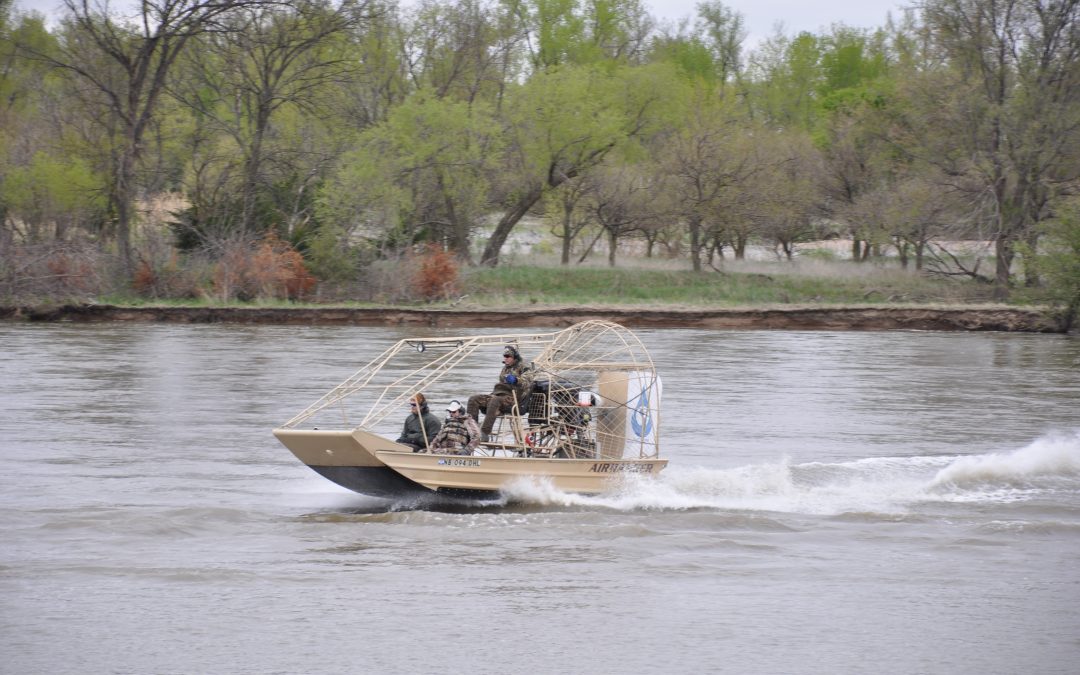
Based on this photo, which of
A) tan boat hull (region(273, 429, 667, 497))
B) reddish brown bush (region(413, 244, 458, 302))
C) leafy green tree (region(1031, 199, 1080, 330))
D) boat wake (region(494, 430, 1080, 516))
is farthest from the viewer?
reddish brown bush (region(413, 244, 458, 302))

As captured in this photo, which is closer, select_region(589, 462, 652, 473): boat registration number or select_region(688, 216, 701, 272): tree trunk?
select_region(589, 462, 652, 473): boat registration number

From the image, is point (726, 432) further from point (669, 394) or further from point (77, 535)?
point (77, 535)

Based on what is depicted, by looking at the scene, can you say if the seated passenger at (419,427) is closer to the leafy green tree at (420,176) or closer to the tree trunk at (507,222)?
the leafy green tree at (420,176)

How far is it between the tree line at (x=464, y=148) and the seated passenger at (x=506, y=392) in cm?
3316

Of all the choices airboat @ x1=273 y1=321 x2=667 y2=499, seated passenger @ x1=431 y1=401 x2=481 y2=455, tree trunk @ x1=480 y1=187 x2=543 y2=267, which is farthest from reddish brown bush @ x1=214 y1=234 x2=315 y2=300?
seated passenger @ x1=431 y1=401 x2=481 y2=455

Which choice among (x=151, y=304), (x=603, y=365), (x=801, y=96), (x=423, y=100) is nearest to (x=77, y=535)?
(x=603, y=365)

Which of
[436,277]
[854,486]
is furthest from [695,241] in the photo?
[854,486]

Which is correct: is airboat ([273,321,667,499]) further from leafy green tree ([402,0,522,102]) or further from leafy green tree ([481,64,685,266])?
leafy green tree ([402,0,522,102])

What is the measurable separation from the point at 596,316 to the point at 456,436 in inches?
1183

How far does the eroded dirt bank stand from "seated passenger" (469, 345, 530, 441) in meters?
27.5

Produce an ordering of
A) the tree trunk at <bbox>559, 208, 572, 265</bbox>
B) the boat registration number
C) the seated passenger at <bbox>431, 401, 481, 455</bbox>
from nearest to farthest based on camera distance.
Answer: the seated passenger at <bbox>431, 401, 481, 455</bbox>
the boat registration number
the tree trunk at <bbox>559, 208, 572, 265</bbox>

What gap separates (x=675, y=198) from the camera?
56375mm

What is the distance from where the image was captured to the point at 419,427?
16047 millimetres

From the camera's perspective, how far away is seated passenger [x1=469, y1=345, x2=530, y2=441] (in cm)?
1600
